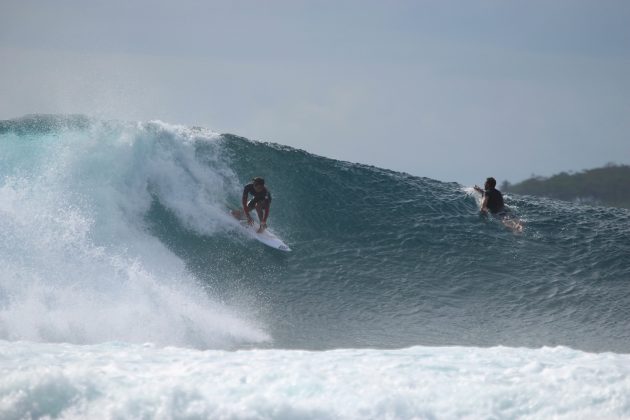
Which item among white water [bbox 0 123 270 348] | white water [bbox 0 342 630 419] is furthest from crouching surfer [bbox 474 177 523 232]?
white water [bbox 0 342 630 419]

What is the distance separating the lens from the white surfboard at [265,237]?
39.9 feet

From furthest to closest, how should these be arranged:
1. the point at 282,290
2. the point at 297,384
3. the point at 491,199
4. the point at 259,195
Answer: the point at 491,199
the point at 259,195
the point at 282,290
the point at 297,384

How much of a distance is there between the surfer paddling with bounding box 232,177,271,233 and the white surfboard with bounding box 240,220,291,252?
0.07 metres

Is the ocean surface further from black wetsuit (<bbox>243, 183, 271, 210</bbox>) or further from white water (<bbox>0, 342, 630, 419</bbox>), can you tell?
black wetsuit (<bbox>243, 183, 271, 210</bbox>)

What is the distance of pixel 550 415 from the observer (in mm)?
5715

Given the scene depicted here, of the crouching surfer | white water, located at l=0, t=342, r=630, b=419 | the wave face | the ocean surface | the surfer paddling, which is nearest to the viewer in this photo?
white water, located at l=0, t=342, r=630, b=419

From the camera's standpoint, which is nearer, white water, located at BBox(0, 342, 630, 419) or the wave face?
white water, located at BBox(0, 342, 630, 419)

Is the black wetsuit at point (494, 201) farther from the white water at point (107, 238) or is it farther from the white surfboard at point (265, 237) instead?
the white water at point (107, 238)

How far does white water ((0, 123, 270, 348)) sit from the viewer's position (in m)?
8.79

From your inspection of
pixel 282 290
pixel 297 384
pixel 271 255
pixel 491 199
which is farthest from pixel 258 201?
pixel 297 384

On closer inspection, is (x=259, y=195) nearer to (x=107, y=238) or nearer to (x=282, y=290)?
(x=282, y=290)

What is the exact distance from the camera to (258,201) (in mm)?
12266

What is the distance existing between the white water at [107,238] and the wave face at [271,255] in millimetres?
27

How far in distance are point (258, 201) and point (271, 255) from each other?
0.99 meters
